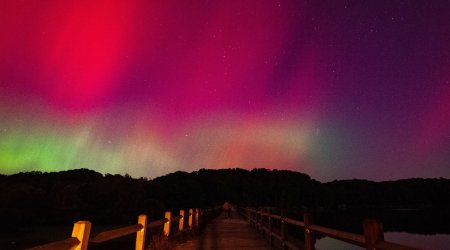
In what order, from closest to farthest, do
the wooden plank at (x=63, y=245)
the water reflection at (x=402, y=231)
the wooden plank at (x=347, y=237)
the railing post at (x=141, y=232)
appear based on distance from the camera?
the wooden plank at (x=63, y=245) → the wooden plank at (x=347, y=237) → the railing post at (x=141, y=232) → the water reflection at (x=402, y=231)

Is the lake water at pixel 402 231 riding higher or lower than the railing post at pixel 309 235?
lower

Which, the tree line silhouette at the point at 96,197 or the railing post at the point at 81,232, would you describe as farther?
the tree line silhouette at the point at 96,197

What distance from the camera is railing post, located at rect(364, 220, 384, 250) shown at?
3484 mm

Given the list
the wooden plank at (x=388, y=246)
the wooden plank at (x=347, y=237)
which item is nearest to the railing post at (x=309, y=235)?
the wooden plank at (x=347, y=237)

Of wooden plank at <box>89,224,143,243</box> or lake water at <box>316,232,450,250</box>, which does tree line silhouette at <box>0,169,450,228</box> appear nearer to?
lake water at <box>316,232,450,250</box>

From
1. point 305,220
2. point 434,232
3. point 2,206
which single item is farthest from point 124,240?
point 305,220

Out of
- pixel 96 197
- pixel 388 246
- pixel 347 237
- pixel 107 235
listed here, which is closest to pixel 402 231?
pixel 347 237

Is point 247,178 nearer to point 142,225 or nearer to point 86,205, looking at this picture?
point 86,205

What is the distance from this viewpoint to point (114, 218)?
434 feet

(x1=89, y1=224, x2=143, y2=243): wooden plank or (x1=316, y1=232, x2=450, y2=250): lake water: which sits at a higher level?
(x1=89, y1=224, x2=143, y2=243): wooden plank

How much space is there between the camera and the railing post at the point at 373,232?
348 cm

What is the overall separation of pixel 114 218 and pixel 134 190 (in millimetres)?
13639

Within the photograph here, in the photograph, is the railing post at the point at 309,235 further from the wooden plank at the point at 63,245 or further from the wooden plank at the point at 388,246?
the wooden plank at the point at 63,245

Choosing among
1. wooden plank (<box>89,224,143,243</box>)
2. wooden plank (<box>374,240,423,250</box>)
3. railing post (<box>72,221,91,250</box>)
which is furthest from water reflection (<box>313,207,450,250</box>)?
railing post (<box>72,221,91,250</box>)
